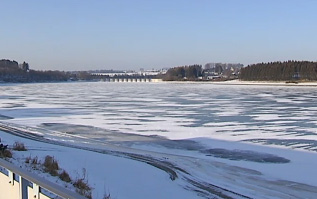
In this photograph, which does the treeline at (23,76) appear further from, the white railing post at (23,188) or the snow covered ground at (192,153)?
the white railing post at (23,188)

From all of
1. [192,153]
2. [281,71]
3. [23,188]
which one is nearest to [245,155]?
[192,153]

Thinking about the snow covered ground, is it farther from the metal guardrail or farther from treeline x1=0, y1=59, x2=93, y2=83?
treeline x1=0, y1=59, x2=93, y2=83

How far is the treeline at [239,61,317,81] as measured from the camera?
11056 centimetres

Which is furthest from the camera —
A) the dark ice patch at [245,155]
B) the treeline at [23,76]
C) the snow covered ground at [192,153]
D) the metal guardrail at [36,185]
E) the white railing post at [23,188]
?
the treeline at [23,76]

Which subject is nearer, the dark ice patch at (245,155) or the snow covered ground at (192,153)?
the snow covered ground at (192,153)

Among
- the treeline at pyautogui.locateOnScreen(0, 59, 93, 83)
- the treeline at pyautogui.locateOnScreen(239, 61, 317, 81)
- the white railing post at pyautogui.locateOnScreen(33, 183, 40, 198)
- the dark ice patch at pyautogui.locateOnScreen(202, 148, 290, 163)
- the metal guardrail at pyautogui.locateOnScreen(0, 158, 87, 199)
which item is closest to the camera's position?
the metal guardrail at pyautogui.locateOnScreen(0, 158, 87, 199)

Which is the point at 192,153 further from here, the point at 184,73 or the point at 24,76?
the point at 24,76

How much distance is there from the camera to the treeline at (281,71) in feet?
363

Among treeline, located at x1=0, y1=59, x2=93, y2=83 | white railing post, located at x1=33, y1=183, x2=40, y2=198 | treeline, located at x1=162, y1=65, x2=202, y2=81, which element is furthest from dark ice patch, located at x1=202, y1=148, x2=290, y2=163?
treeline, located at x1=162, y1=65, x2=202, y2=81

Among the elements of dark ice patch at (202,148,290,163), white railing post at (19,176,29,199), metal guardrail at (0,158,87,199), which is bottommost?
dark ice patch at (202,148,290,163)

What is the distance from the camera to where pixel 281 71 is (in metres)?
118

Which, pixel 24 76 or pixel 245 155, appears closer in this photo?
pixel 245 155

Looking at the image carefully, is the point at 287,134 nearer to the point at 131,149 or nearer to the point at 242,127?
the point at 242,127

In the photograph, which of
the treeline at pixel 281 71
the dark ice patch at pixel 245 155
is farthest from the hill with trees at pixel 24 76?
the dark ice patch at pixel 245 155
